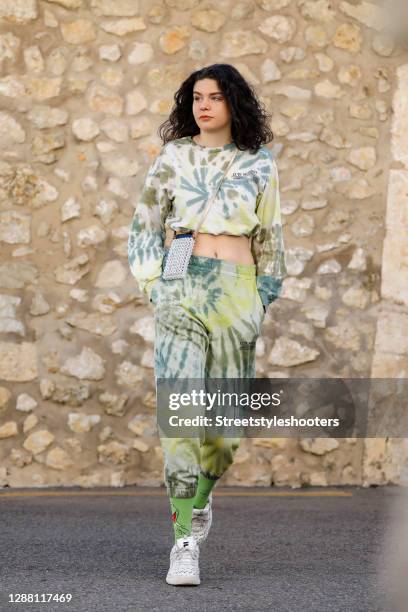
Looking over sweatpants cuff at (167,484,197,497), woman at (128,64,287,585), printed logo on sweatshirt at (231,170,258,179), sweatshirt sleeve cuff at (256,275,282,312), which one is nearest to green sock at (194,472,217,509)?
woman at (128,64,287,585)

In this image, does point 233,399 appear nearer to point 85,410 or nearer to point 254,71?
point 85,410

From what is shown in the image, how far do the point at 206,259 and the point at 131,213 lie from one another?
112 inches

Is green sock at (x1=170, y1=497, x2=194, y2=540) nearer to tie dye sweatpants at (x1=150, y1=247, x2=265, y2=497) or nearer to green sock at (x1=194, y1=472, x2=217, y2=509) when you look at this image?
tie dye sweatpants at (x1=150, y1=247, x2=265, y2=497)

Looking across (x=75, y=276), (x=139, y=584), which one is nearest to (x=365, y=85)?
(x=75, y=276)

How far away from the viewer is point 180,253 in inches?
161

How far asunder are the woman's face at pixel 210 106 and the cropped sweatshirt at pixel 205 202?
0.28ft

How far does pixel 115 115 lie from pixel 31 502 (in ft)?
7.42

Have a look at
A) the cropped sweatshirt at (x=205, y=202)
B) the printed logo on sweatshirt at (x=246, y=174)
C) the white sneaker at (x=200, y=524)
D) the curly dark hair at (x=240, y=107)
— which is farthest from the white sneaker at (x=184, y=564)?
the curly dark hair at (x=240, y=107)

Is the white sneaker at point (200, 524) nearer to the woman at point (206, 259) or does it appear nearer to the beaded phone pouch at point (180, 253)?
the woman at point (206, 259)

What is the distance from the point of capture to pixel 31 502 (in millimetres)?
6230

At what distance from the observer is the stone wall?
681 centimetres

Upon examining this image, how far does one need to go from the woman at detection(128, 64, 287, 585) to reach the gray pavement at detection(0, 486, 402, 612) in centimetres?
27

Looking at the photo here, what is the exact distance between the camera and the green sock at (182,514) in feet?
13.5

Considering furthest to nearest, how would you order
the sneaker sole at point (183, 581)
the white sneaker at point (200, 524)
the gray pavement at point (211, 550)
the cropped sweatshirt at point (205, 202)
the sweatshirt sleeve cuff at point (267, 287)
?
the sweatshirt sleeve cuff at point (267, 287)
the white sneaker at point (200, 524)
the cropped sweatshirt at point (205, 202)
the sneaker sole at point (183, 581)
the gray pavement at point (211, 550)
